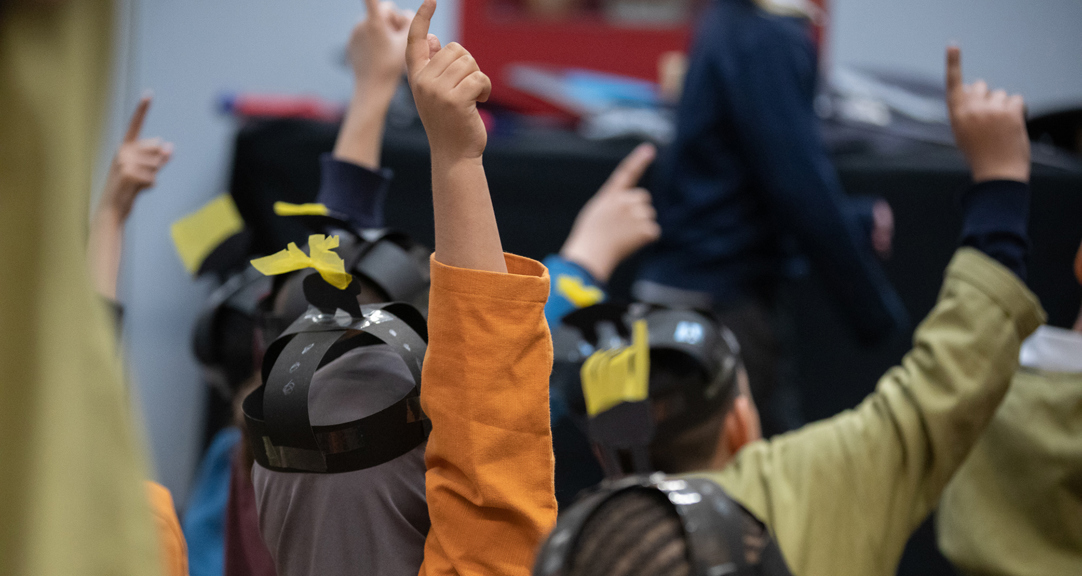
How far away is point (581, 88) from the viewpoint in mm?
2434

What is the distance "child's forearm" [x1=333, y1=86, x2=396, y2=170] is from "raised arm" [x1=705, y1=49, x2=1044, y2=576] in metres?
0.50

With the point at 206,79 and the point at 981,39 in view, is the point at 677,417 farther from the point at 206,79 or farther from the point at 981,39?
the point at 981,39

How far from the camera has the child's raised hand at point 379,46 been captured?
2.87 feet

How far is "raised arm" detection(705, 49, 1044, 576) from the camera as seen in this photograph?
78cm

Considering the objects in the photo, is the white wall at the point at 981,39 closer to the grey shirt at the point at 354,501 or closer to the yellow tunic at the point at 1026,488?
the yellow tunic at the point at 1026,488

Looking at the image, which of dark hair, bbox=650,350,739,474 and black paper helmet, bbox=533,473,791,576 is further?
dark hair, bbox=650,350,739,474

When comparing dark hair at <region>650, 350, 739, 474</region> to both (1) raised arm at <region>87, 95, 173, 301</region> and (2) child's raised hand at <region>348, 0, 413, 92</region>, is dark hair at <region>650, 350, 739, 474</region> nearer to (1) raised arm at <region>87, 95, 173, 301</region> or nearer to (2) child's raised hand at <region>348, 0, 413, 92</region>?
(2) child's raised hand at <region>348, 0, 413, 92</region>

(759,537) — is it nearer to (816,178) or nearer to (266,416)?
(266,416)

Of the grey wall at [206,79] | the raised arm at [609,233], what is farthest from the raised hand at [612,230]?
the grey wall at [206,79]

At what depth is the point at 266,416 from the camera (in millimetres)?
563

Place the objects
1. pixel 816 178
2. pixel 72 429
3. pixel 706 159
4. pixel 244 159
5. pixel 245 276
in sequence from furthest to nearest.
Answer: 1. pixel 244 159
2. pixel 706 159
3. pixel 816 178
4. pixel 245 276
5. pixel 72 429

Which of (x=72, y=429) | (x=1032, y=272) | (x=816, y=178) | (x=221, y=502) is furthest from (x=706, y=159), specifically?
(x=72, y=429)

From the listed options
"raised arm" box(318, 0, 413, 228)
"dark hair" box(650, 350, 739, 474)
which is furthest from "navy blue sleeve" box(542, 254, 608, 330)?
"raised arm" box(318, 0, 413, 228)

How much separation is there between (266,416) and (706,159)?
3.42 ft
